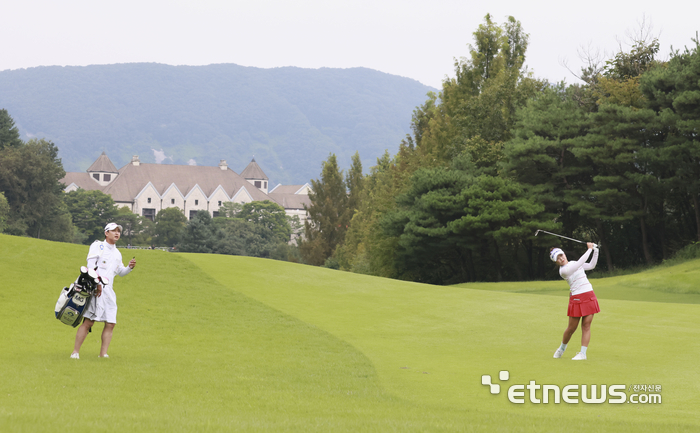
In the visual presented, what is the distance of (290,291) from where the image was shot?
2052 cm

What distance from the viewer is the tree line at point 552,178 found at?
35281 millimetres

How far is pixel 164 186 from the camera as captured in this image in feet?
552

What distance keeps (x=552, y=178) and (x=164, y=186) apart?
142720 mm

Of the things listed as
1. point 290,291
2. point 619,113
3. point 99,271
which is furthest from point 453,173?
point 99,271

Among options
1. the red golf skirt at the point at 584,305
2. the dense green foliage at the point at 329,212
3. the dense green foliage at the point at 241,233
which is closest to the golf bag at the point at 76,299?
the red golf skirt at the point at 584,305

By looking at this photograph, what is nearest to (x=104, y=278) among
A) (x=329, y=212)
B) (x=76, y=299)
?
(x=76, y=299)

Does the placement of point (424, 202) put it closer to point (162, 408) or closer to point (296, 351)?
point (296, 351)

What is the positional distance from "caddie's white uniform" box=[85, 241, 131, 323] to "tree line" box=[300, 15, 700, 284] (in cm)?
2925

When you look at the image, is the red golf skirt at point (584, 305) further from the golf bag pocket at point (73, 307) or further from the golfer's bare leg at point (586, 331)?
the golf bag pocket at point (73, 307)

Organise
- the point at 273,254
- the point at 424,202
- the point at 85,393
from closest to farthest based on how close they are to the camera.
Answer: the point at 85,393 → the point at 424,202 → the point at 273,254

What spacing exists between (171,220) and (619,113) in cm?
9572

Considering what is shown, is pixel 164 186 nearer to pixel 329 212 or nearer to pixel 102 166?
pixel 102 166

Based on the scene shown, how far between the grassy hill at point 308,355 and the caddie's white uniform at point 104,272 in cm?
71

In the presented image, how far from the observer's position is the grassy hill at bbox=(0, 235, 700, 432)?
6664mm
